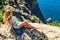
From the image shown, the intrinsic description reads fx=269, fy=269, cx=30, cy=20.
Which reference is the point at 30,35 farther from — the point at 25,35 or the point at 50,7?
the point at 50,7

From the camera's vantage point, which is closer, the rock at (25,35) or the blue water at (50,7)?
the rock at (25,35)

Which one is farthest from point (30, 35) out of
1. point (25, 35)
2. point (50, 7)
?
point (50, 7)

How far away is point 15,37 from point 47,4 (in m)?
144

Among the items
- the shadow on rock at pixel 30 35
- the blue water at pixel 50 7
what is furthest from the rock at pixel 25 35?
the blue water at pixel 50 7

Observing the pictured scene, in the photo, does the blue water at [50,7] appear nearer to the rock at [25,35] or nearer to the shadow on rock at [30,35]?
the rock at [25,35]

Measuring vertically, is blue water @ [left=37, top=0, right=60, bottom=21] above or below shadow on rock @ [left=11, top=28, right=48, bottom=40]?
below

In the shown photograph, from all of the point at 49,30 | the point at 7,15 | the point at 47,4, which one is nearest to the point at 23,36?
the point at 7,15

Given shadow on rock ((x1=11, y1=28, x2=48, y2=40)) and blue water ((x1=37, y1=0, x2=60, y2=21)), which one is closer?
shadow on rock ((x1=11, y1=28, x2=48, y2=40))

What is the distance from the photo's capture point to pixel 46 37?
17.8 metres

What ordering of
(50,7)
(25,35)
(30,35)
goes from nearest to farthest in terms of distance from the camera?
(25,35) < (30,35) < (50,7)

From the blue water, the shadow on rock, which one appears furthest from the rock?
the blue water

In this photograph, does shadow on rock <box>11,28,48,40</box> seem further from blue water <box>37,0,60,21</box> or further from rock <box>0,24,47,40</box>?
blue water <box>37,0,60,21</box>

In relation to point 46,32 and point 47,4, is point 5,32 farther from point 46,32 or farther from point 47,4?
point 47,4

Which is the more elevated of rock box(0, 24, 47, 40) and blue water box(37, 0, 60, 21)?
rock box(0, 24, 47, 40)
